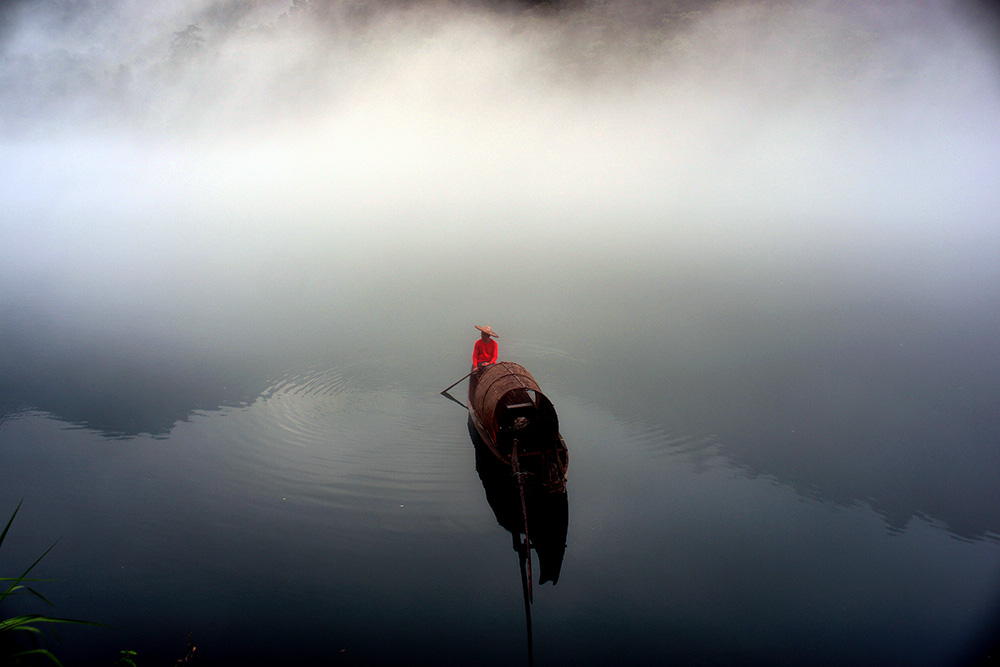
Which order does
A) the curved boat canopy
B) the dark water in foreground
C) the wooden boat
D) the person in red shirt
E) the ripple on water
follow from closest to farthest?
the dark water in foreground < the wooden boat < the curved boat canopy < the ripple on water < the person in red shirt

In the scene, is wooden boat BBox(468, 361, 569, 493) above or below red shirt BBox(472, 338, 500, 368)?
below

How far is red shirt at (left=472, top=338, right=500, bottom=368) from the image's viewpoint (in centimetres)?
1134

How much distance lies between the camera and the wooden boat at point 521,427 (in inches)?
320

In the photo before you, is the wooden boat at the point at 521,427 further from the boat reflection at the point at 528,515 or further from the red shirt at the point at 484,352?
the red shirt at the point at 484,352

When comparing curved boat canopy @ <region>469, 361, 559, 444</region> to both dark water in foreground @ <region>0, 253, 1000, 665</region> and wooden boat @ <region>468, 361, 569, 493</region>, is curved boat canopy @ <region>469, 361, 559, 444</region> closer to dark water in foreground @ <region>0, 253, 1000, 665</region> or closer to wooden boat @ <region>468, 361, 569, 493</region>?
wooden boat @ <region>468, 361, 569, 493</region>

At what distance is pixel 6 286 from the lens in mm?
23578

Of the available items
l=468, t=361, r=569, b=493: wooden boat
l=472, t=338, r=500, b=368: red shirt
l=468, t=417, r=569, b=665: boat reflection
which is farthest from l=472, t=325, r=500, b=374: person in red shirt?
l=468, t=417, r=569, b=665: boat reflection

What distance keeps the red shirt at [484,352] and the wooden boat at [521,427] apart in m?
1.45

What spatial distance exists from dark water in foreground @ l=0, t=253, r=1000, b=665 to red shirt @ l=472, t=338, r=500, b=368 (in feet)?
4.35

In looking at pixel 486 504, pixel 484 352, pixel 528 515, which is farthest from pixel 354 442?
pixel 528 515

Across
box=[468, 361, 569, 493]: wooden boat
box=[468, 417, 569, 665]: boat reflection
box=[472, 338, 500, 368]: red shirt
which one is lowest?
box=[468, 417, 569, 665]: boat reflection

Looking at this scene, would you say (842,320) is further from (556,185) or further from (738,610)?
(556,185)

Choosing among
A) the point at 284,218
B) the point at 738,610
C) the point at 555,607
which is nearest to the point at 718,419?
the point at 738,610

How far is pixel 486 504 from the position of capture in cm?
857
